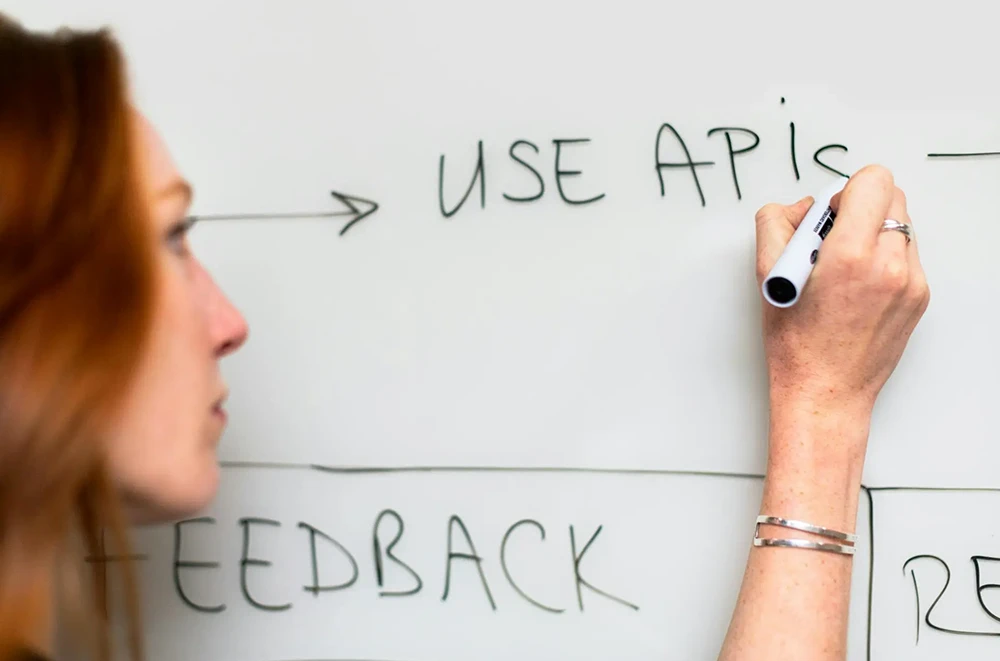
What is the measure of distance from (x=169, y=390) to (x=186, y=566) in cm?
25

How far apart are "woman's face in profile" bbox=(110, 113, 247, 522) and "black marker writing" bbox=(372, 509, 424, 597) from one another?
0.16 metres

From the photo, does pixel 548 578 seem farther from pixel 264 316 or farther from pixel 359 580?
pixel 264 316

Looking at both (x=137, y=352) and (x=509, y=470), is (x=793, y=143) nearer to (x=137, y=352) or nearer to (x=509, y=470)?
(x=509, y=470)

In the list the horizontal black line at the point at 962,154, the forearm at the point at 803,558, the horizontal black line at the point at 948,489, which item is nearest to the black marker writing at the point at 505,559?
the forearm at the point at 803,558

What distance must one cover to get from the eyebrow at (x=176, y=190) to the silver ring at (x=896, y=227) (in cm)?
42

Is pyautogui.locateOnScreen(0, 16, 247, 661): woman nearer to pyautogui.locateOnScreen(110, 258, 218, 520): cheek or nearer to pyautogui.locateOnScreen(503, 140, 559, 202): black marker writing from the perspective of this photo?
pyautogui.locateOnScreen(110, 258, 218, 520): cheek

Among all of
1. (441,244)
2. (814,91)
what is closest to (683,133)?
(814,91)

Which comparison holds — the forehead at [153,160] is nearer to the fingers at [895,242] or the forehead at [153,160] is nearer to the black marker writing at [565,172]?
the black marker writing at [565,172]

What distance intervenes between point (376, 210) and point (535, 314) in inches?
5.7

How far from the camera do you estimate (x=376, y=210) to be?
58cm

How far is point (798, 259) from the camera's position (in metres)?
0.47

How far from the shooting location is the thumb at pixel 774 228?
0.49 m

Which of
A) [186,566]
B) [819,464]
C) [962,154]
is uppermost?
[962,154]

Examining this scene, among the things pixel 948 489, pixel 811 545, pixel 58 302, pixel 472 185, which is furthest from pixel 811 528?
pixel 58 302
